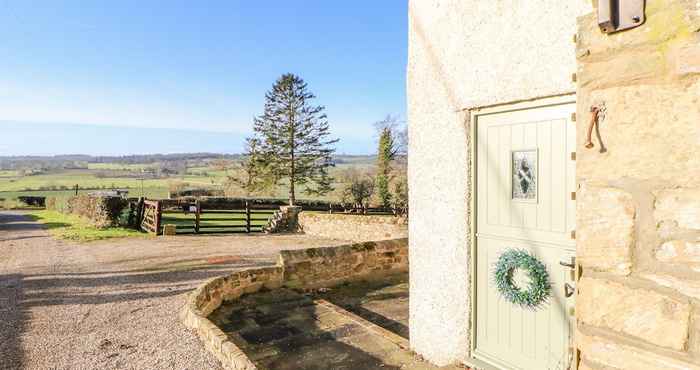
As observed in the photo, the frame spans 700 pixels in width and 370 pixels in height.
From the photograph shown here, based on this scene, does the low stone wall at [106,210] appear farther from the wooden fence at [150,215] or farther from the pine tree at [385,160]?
the pine tree at [385,160]

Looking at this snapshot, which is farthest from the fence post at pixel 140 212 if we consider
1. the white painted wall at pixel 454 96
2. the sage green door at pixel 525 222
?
the sage green door at pixel 525 222

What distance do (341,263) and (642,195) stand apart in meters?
6.20

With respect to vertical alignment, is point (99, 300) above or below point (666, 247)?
below

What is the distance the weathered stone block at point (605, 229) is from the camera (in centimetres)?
145

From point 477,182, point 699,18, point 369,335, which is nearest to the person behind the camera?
point 699,18

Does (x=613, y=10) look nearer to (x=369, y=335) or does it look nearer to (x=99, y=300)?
(x=369, y=335)

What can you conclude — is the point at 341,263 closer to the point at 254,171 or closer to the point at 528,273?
the point at 528,273

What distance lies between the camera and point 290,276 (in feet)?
22.0

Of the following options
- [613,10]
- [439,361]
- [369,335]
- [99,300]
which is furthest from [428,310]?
[99,300]

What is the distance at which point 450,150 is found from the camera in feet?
11.7

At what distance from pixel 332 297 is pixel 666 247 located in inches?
227

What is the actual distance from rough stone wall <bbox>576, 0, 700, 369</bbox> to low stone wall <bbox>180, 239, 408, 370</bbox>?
2.89 metres

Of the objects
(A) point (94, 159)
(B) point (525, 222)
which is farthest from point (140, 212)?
(A) point (94, 159)

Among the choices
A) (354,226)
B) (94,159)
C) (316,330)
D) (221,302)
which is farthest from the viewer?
(94,159)
